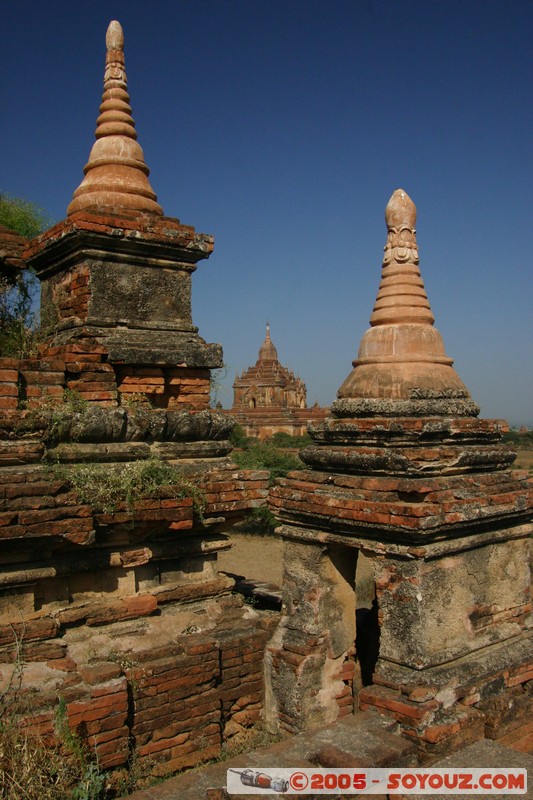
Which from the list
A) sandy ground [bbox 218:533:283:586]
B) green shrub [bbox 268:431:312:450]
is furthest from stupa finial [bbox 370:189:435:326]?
→ green shrub [bbox 268:431:312:450]

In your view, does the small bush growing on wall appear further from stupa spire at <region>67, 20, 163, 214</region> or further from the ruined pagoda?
stupa spire at <region>67, 20, 163, 214</region>

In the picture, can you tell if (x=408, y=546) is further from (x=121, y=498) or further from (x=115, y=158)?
(x=115, y=158)

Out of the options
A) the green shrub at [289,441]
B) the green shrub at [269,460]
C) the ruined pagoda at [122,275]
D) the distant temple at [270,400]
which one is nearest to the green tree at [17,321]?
the ruined pagoda at [122,275]

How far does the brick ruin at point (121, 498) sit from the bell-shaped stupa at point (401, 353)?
1.21 metres

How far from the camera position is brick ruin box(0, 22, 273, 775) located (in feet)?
15.5

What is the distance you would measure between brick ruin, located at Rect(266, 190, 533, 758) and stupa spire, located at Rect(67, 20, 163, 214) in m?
2.37

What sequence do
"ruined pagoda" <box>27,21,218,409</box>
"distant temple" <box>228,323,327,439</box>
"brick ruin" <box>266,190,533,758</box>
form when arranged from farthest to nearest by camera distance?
"distant temple" <box>228,323,327,439</box> → "ruined pagoda" <box>27,21,218,409</box> → "brick ruin" <box>266,190,533,758</box>

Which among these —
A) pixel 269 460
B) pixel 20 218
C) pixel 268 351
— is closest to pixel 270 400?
pixel 268 351

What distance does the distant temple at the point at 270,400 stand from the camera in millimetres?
45375

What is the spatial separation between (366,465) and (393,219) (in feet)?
7.53

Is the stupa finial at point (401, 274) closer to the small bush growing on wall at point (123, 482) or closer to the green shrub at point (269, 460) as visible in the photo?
the small bush growing on wall at point (123, 482)

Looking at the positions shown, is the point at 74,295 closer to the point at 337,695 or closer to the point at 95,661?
the point at 95,661

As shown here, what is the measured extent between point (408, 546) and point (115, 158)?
4.42m

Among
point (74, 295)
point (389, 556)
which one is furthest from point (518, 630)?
point (74, 295)
